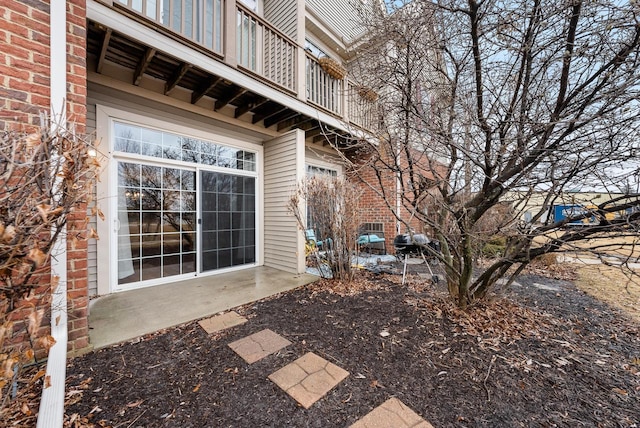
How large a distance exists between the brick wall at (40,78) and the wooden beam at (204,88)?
1.47m

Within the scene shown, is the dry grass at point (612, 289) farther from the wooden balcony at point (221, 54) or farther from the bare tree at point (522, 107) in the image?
the wooden balcony at point (221, 54)

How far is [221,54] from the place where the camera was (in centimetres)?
335

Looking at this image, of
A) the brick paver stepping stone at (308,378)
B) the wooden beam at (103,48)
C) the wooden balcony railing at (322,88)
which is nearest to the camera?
the brick paver stepping stone at (308,378)

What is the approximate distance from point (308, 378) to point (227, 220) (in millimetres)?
3640

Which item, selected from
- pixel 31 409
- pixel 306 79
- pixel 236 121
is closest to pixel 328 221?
pixel 236 121

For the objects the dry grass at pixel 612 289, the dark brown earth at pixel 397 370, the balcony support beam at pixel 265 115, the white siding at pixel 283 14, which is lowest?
the dry grass at pixel 612 289

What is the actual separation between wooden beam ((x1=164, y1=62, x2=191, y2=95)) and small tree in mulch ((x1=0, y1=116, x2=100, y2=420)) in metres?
2.24

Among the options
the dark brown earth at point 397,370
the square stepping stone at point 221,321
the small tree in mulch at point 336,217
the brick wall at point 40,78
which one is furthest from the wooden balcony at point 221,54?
the square stepping stone at point 221,321

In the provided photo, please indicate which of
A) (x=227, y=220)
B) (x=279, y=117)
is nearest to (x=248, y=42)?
(x=279, y=117)

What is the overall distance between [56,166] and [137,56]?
278 cm

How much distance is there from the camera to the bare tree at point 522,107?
1820 millimetres

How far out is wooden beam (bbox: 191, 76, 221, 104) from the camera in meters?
3.46

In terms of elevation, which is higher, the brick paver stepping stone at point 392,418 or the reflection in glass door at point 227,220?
the reflection in glass door at point 227,220

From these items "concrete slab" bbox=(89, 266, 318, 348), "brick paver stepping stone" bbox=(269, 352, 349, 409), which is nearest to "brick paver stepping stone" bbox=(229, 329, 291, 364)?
"brick paver stepping stone" bbox=(269, 352, 349, 409)
